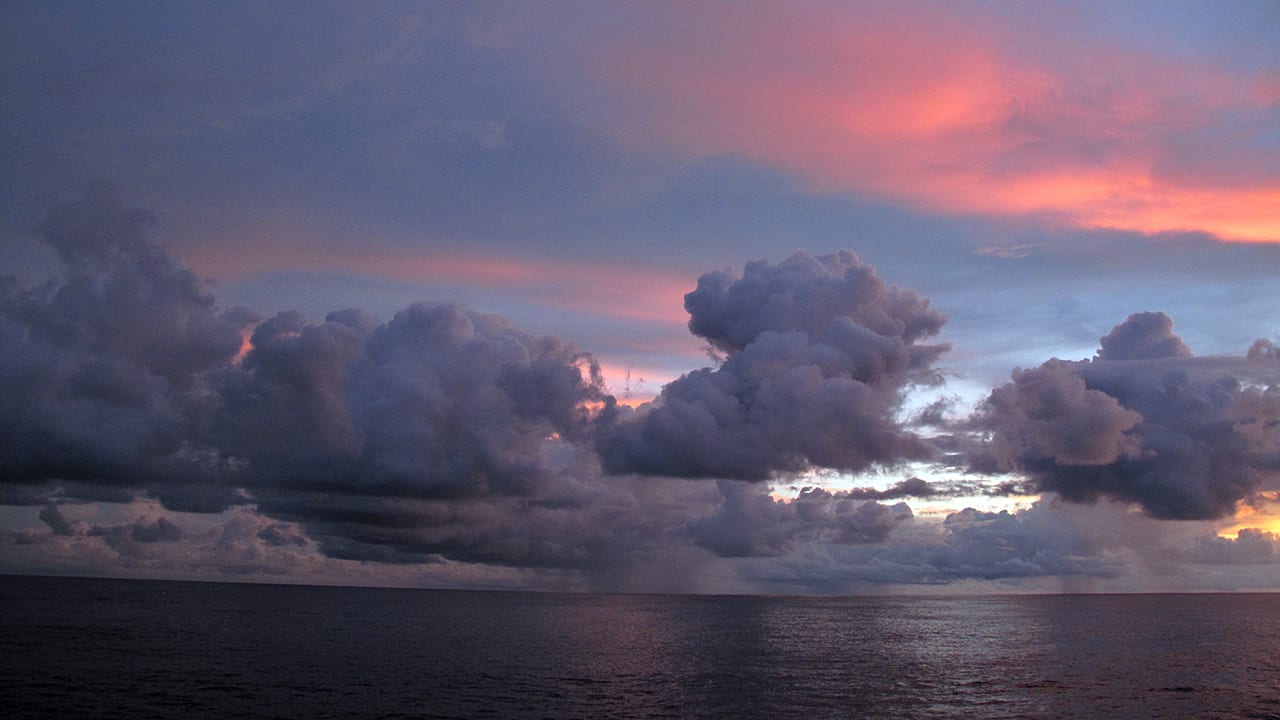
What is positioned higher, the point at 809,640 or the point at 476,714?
the point at 476,714

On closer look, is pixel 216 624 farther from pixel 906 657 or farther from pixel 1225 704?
pixel 1225 704

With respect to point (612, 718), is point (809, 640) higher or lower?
lower

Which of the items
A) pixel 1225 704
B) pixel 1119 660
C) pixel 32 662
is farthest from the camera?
pixel 1119 660

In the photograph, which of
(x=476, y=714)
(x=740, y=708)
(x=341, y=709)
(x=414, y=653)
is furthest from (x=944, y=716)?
(x=414, y=653)

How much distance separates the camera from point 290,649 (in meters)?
134

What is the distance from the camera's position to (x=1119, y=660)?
5502 inches

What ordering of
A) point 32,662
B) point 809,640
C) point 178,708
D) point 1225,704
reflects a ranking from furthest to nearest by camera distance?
point 809,640 → point 32,662 → point 1225,704 → point 178,708

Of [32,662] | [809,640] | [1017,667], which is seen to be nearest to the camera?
[32,662]

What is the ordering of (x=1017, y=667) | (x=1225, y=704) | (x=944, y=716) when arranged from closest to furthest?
(x=944, y=716) < (x=1225, y=704) < (x=1017, y=667)

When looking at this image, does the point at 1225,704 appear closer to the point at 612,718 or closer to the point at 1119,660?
the point at 1119,660

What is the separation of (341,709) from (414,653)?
55.7 m

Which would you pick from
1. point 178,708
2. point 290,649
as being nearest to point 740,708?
point 178,708

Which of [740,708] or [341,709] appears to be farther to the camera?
[740,708]

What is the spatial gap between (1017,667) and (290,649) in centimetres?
10607
